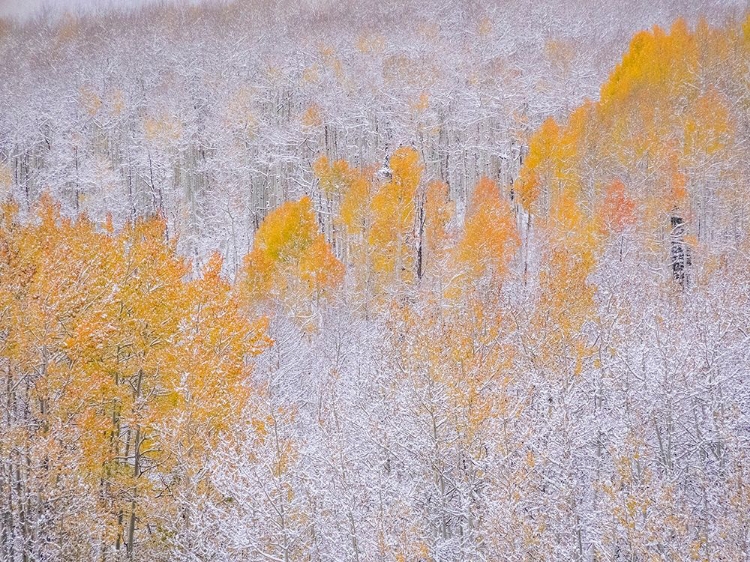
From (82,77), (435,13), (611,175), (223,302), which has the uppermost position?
(435,13)

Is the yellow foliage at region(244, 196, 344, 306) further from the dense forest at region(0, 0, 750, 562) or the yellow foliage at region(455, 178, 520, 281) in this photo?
the yellow foliage at region(455, 178, 520, 281)

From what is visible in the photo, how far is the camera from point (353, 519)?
559 inches

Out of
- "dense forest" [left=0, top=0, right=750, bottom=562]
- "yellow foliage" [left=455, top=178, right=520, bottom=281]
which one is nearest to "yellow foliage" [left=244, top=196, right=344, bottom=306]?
"dense forest" [left=0, top=0, right=750, bottom=562]

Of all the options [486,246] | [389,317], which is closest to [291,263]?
[486,246]

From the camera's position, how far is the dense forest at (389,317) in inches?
582

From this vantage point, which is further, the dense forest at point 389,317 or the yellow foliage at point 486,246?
the yellow foliage at point 486,246

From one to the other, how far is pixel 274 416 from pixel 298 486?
183cm

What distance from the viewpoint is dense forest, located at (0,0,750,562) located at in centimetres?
1478

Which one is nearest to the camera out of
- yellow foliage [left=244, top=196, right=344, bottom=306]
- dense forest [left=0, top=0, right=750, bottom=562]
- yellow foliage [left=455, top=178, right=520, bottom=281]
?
dense forest [left=0, top=0, right=750, bottom=562]

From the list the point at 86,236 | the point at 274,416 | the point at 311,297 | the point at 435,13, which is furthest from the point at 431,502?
the point at 435,13

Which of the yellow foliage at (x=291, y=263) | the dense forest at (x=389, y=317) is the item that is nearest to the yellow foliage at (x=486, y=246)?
the dense forest at (x=389, y=317)

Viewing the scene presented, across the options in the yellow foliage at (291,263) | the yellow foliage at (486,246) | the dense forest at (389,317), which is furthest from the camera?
the yellow foliage at (291,263)

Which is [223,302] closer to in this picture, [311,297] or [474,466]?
[474,466]

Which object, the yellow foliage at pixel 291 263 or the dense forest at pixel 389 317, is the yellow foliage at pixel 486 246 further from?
the yellow foliage at pixel 291 263
